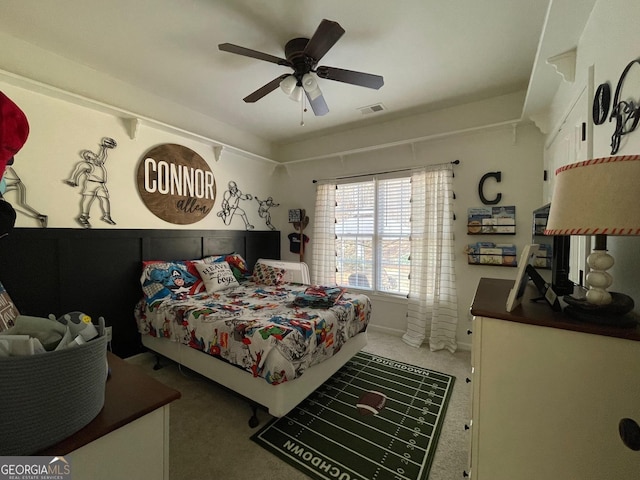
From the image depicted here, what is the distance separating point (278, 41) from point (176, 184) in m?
1.87

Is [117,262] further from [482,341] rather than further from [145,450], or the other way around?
[482,341]

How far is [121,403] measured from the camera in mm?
798

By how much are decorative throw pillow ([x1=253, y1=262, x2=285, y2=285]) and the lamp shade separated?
2738 millimetres

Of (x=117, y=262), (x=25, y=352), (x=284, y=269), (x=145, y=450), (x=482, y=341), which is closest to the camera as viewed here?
(x=25, y=352)

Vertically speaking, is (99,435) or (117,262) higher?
(117,262)

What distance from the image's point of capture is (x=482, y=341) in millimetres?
974

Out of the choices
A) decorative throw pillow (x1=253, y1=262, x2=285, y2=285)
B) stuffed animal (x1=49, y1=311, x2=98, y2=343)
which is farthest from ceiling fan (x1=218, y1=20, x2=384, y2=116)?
decorative throw pillow (x1=253, y1=262, x2=285, y2=285)

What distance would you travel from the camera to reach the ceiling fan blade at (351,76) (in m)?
1.83

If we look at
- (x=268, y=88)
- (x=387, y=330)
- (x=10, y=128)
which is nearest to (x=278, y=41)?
(x=268, y=88)

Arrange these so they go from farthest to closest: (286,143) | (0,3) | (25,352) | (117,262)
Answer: (286,143), (117,262), (0,3), (25,352)

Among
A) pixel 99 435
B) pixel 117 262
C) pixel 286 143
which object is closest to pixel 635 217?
pixel 99 435

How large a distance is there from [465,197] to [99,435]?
10.9ft

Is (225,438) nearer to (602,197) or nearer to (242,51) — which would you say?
(602,197)

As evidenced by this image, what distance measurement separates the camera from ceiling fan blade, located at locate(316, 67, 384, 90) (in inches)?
72.2
